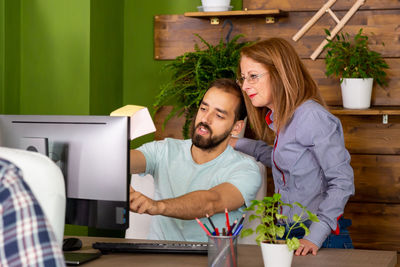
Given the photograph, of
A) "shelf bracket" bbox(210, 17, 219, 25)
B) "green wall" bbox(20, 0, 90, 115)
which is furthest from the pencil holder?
"shelf bracket" bbox(210, 17, 219, 25)

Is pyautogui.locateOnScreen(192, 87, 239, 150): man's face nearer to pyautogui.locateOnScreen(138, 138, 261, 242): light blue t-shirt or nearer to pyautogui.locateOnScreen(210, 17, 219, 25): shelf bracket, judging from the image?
pyautogui.locateOnScreen(138, 138, 261, 242): light blue t-shirt

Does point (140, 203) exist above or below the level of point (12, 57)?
below

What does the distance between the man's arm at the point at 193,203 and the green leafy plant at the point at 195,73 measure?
128 cm

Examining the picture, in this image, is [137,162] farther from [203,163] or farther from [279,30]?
[279,30]

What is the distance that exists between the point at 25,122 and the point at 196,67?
170 centimetres

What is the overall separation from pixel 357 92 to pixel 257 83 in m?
1.21

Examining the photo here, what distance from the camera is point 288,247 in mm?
1501

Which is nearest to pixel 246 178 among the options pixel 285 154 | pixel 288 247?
pixel 285 154

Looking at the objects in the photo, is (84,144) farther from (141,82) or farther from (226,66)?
(141,82)

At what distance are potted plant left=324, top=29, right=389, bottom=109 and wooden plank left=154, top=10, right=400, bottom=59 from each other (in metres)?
0.13

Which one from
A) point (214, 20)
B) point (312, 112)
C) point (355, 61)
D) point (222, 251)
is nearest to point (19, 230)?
point (222, 251)

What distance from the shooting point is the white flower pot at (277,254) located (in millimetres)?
1508

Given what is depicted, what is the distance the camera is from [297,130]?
7.00 feet

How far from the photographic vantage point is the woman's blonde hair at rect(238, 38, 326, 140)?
218cm
